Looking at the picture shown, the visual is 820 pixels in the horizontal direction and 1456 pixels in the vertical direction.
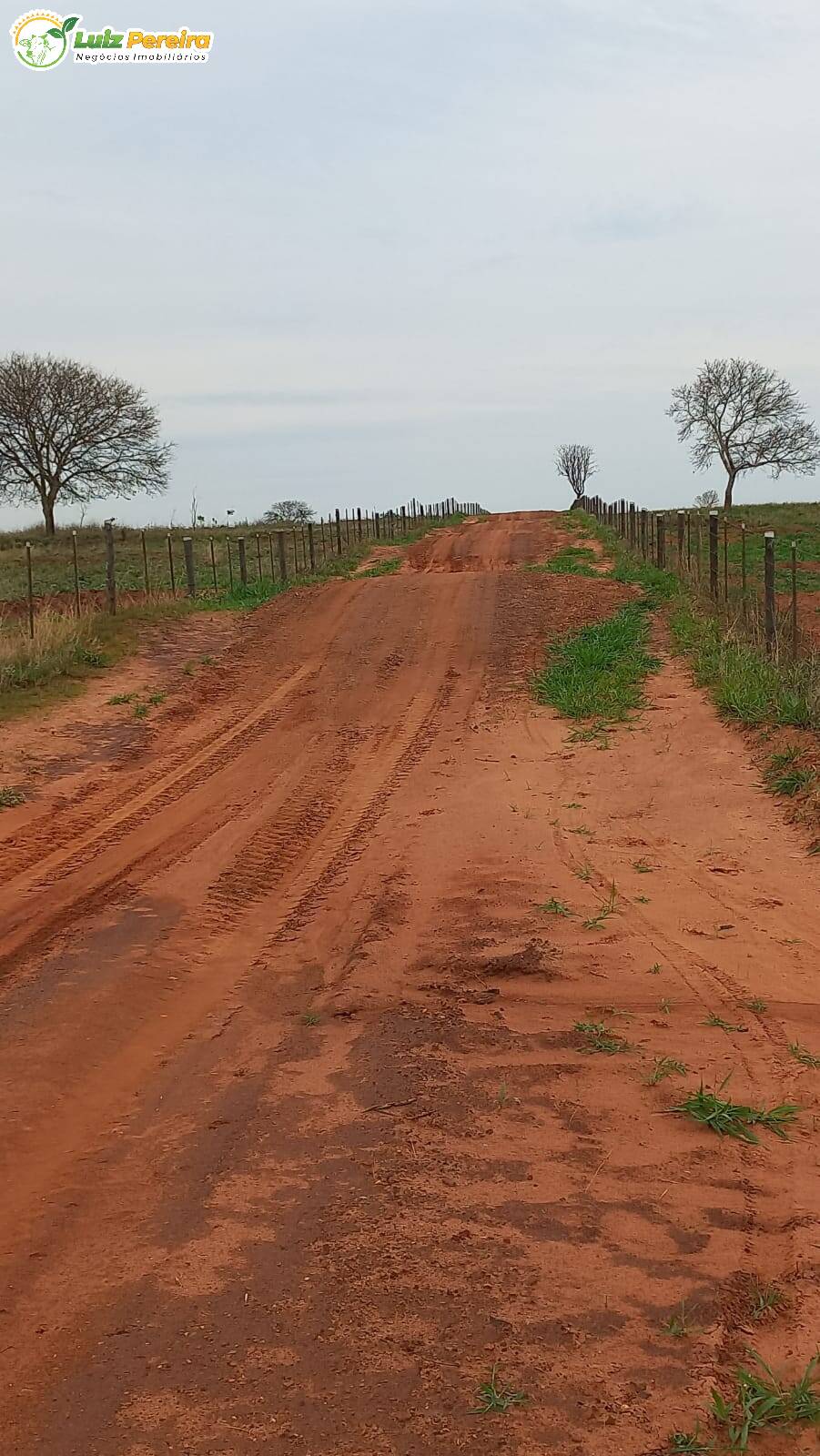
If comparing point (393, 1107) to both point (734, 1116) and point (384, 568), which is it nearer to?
point (734, 1116)

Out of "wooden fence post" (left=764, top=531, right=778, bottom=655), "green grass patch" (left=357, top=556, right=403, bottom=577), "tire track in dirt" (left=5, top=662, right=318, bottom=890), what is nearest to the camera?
"tire track in dirt" (left=5, top=662, right=318, bottom=890)

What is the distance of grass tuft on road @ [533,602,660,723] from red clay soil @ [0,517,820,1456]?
1.72 m

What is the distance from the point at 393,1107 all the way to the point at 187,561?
1355cm

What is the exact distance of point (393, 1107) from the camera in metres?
3.91

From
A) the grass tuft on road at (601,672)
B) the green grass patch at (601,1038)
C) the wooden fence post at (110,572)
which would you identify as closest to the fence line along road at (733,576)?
the grass tuft on road at (601,672)

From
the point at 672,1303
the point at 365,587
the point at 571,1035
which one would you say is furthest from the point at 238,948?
the point at 365,587

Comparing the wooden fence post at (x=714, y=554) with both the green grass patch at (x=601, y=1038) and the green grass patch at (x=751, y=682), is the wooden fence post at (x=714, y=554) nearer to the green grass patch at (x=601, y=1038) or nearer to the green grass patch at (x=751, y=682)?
the green grass patch at (x=751, y=682)

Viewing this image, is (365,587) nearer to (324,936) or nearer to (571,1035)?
(324,936)

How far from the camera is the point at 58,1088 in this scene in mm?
4168

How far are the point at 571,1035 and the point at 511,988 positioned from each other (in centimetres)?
49

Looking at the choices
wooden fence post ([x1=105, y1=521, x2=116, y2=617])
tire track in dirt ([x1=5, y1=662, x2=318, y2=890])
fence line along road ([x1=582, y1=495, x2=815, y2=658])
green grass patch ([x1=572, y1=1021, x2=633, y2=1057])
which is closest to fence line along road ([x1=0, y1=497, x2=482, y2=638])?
wooden fence post ([x1=105, y1=521, x2=116, y2=617])

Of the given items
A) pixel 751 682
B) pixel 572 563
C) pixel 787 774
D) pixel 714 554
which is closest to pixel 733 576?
pixel 572 563

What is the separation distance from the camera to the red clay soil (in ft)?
8.79

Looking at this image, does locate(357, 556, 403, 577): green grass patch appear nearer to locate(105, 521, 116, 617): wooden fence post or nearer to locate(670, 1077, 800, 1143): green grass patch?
locate(105, 521, 116, 617): wooden fence post
